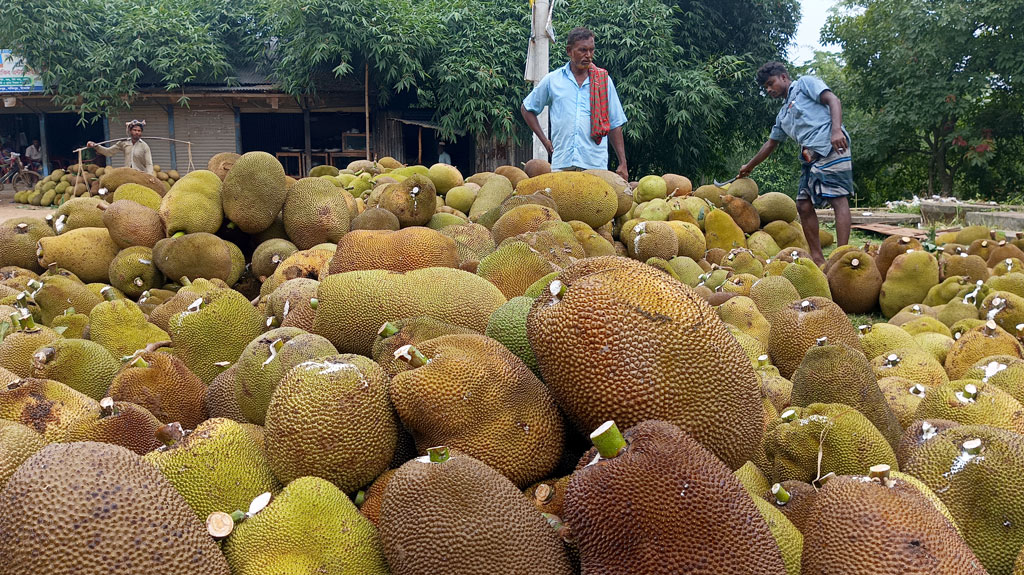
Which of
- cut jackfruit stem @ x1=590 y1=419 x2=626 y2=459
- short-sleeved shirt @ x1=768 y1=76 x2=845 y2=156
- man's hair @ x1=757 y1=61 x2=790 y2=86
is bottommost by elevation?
cut jackfruit stem @ x1=590 y1=419 x2=626 y2=459

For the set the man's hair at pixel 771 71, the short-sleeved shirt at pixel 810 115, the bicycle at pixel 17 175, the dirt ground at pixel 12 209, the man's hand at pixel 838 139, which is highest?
the man's hair at pixel 771 71

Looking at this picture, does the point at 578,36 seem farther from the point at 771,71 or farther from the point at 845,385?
the point at 845,385

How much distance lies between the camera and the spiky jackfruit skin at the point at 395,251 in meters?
2.38

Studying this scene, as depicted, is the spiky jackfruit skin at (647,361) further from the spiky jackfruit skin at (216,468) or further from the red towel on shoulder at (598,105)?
the red towel on shoulder at (598,105)

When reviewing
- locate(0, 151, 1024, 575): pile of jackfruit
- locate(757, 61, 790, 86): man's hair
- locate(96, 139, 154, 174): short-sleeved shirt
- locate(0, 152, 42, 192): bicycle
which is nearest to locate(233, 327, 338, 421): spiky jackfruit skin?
locate(0, 151, 1024, 575): pile of jackfruit

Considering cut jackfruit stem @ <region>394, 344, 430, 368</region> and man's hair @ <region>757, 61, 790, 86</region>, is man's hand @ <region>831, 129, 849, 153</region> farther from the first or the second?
cut jackfruit stem @ <region>394, 344, 430, 368</region>

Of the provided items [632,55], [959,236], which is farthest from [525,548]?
[632,55]

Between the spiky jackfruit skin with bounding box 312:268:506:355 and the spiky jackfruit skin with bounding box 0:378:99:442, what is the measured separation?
0.60m

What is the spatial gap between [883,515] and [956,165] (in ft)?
74.1

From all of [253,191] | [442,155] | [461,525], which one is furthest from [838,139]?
[442,155]

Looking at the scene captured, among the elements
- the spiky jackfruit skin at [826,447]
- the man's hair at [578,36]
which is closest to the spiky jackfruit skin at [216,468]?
the spiky jackfruit skin at [826,447]

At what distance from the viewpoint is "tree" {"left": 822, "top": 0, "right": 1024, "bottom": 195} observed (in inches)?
647

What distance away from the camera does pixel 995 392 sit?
190 cm

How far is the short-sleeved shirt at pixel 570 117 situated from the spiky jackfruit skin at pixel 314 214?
270 cm
